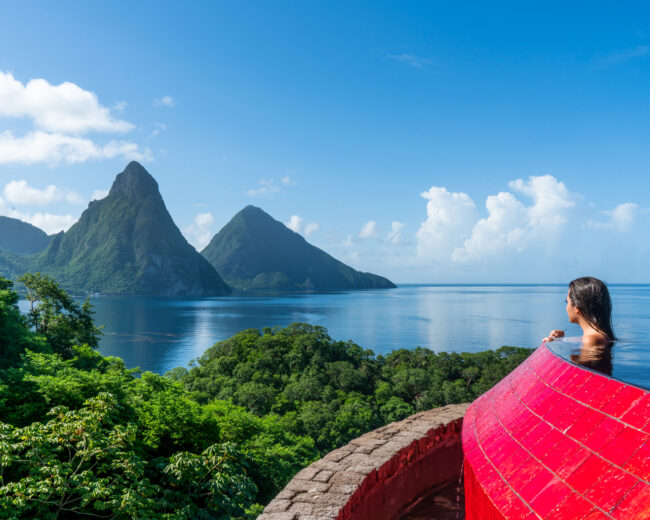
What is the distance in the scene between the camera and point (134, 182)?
166375 mm

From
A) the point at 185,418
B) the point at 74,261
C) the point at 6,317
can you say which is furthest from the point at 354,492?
the point at 74,261

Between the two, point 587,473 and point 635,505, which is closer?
point 635,505

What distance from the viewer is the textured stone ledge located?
339cm

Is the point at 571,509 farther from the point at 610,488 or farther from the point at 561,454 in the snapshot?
the point at 561,454

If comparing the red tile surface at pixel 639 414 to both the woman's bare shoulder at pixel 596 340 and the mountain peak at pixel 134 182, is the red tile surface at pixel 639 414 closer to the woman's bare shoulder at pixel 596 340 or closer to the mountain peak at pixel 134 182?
the woman's bare shoulder at pixel 596 340

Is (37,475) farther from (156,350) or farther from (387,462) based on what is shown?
(156,350)

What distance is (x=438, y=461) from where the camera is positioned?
4727 mm

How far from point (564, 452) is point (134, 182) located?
604 ft

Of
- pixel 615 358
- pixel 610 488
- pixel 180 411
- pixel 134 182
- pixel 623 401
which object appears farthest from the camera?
pixel 134 182

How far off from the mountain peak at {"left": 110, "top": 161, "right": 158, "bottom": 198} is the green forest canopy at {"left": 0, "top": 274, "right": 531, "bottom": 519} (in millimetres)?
146129

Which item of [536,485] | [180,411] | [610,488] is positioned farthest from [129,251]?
[610,488]

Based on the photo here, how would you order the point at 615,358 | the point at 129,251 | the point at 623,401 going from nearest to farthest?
the point at 623,401, the point at 615,358, the point at 129,251

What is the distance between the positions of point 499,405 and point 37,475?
228 inches

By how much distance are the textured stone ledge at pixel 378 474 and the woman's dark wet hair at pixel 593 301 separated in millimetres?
2166
